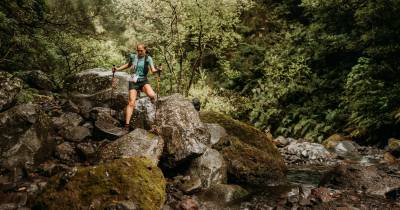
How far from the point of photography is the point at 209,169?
11.9m

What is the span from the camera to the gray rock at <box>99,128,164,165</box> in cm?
1040

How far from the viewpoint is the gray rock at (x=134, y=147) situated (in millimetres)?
10398

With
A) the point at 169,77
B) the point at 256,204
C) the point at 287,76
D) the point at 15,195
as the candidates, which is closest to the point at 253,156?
the point at 256,204

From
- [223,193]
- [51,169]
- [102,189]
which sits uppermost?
[102,189]

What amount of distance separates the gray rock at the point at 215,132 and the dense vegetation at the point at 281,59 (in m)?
5.70

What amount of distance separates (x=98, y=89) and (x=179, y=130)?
4.09m

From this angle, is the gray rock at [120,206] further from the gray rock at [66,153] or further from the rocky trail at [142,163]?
the gray rock at [66,153]

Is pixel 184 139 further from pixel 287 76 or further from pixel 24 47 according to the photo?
pixel 287 76

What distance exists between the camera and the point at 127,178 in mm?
8562

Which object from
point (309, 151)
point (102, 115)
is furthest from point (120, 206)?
point (309, 151)

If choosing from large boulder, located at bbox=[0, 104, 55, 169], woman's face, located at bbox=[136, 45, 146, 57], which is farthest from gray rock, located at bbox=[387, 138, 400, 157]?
large boulder, located at bbox=[0, 104, 55, 169]

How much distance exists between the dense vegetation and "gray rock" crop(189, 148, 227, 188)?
5.74 meters

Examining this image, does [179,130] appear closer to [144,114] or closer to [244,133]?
[144,114]

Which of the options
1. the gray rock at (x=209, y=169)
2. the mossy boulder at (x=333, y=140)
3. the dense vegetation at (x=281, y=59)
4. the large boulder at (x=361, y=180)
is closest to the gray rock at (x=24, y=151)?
the dense vegetation at (x=281, y=59)
